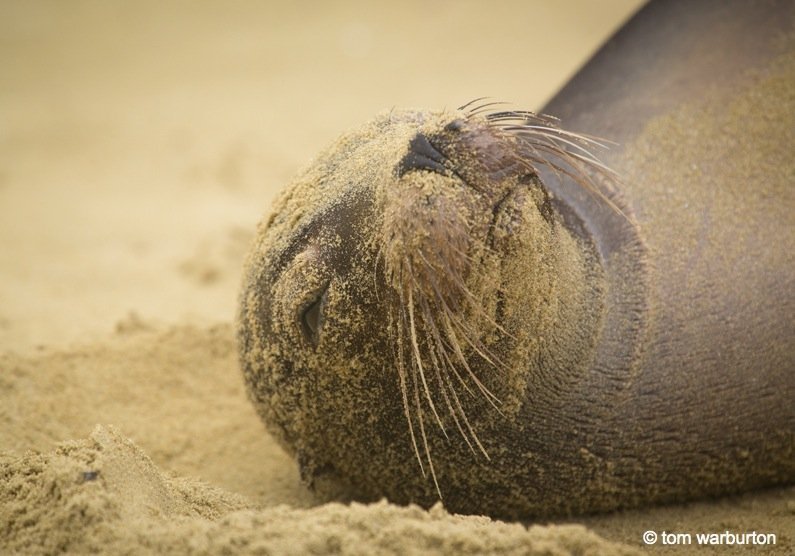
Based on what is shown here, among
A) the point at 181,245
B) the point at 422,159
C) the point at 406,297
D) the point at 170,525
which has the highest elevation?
the point at 181,245

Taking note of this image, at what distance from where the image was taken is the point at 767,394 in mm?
2166

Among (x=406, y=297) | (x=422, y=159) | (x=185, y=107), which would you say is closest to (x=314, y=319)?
(x=406, y=297)

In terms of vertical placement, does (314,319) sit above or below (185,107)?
below

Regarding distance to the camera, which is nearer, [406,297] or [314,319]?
[406,297]

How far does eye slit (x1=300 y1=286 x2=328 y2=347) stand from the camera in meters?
1.84

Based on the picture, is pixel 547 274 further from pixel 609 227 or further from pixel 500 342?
pixel 609 227

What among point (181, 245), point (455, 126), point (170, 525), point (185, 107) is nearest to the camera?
point (170, 525)

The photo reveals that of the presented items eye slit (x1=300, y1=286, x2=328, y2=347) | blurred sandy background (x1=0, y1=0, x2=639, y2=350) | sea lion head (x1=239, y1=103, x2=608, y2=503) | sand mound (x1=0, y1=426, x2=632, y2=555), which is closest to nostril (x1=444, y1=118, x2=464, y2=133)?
sea lion head (x1=239, y1=103, x2=608, y2=503)

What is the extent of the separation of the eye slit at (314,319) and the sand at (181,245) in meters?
0.35

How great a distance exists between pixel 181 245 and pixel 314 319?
241 cm

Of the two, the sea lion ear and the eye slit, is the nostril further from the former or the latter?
the eye slit

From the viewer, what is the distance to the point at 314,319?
188 centimetres

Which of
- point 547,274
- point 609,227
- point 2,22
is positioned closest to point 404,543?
point 547,274

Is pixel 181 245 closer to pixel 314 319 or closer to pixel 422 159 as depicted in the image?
pixel 314 319
